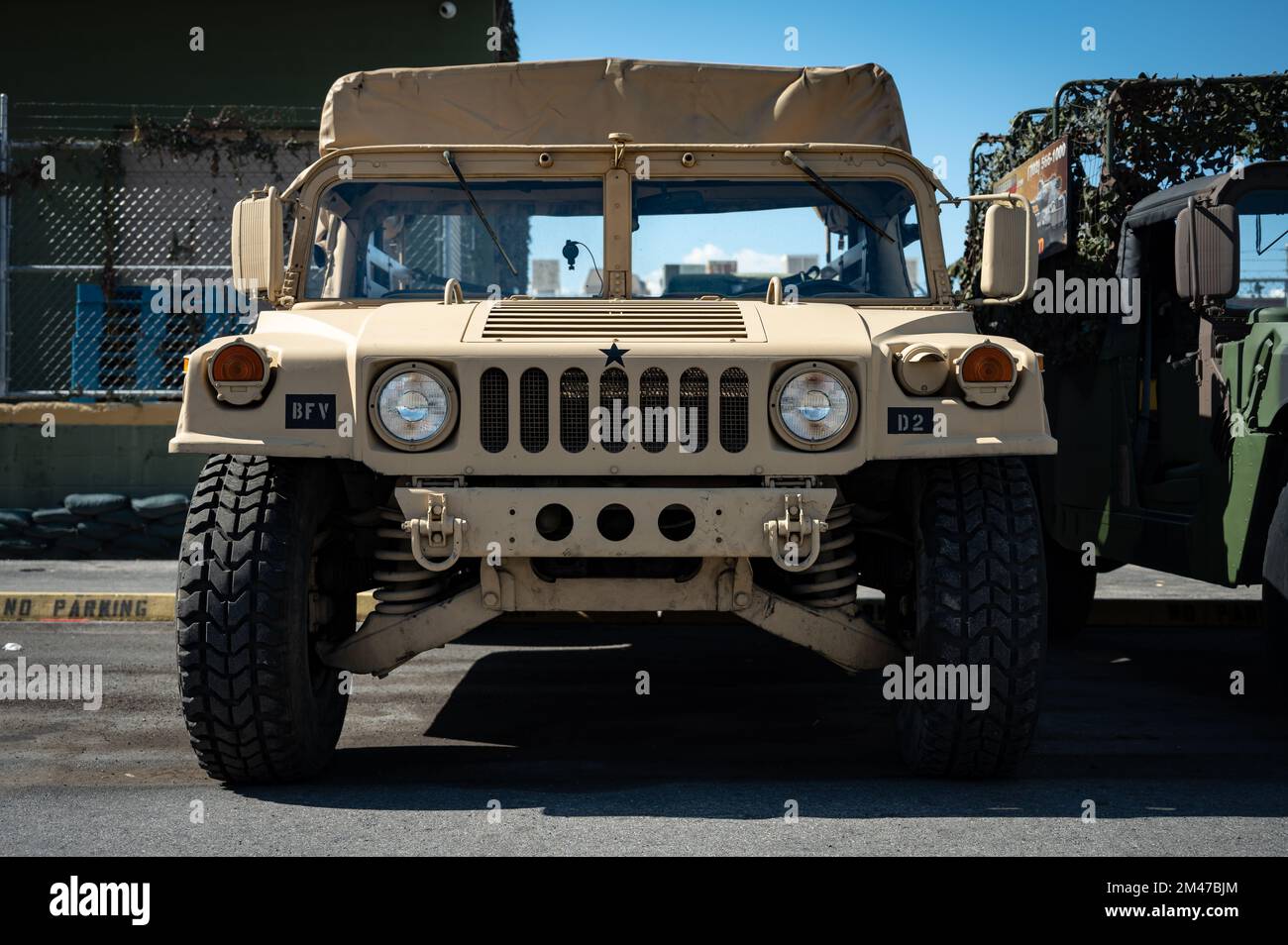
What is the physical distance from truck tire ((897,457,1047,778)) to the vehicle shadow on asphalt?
0.52ft

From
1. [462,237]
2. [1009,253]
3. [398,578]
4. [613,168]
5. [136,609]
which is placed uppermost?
[613,168]

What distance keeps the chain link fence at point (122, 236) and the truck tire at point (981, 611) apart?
7374mm

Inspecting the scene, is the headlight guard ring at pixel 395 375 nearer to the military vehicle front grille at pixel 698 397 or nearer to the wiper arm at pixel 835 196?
the military vehicle front grille at pixel 698 397

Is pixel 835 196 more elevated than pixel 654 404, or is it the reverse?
pixel 835 196

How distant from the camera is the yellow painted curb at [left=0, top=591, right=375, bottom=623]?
7.63 metres

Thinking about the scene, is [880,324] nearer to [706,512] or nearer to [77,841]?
[706,512]

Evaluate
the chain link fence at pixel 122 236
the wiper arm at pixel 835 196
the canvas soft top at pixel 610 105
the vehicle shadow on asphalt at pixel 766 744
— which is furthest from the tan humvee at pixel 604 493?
the chain link fence at pixel 122 236

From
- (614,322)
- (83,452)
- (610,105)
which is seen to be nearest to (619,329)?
(614,322)

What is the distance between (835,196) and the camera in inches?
220

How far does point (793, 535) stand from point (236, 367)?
5.59ft

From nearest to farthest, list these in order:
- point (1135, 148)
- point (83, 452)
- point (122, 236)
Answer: point (1135, 148)
point (83, 452)
point (122, 236)

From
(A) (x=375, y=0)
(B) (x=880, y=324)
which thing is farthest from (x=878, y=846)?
(A) (x=375, y=0)

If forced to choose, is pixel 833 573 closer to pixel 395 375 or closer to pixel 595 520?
pixel 595 520

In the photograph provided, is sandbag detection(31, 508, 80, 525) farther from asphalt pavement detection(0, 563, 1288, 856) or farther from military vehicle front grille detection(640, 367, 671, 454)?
military vehicle front grille detection(640, 367, 671, 454)
